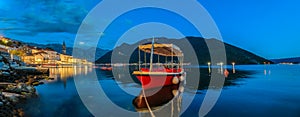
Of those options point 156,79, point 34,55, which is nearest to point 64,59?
point 34,55

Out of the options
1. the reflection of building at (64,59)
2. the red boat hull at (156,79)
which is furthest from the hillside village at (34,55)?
the red boat hull at (156,79)

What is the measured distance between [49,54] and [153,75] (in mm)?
131940

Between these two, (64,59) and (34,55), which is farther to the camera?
(64,59)

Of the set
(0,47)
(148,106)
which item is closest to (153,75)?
(148,106)

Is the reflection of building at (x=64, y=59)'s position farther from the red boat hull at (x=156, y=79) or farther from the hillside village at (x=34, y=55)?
the red boat hull at (x=156, y=79)

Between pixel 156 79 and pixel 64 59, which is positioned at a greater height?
pixel 64 59

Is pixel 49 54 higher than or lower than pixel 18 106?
higher

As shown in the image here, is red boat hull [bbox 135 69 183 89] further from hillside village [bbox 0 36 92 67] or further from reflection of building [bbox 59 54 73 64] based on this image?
reflection of building [bbox 59 54 73 64]

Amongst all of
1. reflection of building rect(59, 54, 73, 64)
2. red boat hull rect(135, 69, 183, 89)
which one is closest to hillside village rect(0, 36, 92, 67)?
reflection of building rect(59, 54, 73, 64)

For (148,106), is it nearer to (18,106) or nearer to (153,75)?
(153,75)

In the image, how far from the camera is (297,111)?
1395cm

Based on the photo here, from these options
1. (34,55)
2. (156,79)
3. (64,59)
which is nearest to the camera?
(156,79)

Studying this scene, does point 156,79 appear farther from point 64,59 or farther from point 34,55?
point 64,59

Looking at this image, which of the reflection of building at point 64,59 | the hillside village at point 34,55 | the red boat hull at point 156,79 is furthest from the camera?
the reflection of building at point 64,59
